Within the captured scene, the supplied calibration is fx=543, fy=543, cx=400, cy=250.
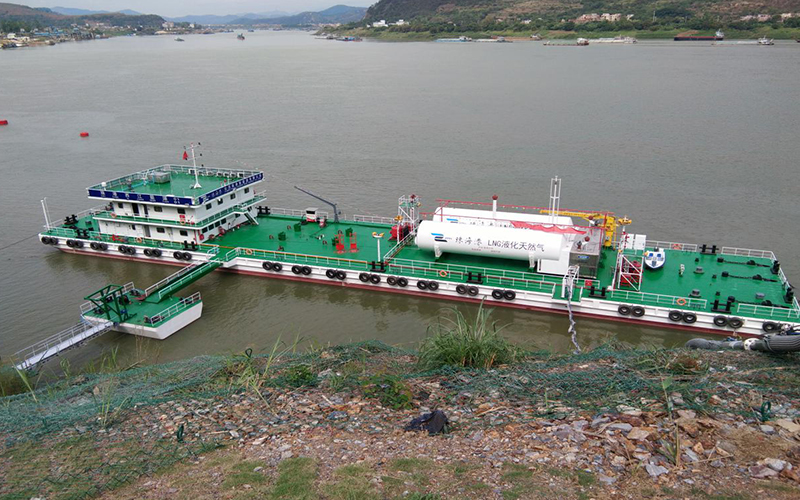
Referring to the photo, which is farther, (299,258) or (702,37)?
(702,37)

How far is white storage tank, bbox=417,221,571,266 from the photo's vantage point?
2097cm

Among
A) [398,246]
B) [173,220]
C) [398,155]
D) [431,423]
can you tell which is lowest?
[398,246]

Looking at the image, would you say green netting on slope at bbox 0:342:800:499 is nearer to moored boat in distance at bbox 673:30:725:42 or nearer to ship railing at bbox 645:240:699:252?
ship railing at bbox 645:240:699:252

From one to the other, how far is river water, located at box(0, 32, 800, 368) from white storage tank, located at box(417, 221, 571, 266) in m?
2.38

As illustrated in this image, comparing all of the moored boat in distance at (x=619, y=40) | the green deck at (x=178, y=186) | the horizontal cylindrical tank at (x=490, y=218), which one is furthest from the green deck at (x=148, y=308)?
the moored boat in distance at (x=619, y=40)

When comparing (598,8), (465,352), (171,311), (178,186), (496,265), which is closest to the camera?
(465,352)

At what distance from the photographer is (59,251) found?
91.4 ft

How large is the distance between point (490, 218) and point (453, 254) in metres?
2.24

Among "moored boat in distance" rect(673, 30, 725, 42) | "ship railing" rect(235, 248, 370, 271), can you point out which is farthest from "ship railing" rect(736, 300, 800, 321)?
"moored boat in distance" rect(673, 30, 725, 42)

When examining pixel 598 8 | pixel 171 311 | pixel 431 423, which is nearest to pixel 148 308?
pixel 171 311

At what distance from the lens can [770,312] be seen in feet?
59.1

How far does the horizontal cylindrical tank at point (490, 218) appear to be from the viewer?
22484 millimetres

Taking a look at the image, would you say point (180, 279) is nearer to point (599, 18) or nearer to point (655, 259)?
point (655, 259)

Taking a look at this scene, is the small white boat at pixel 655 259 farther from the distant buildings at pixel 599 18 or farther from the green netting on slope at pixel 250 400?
the distant buildings at pixel 599 18
